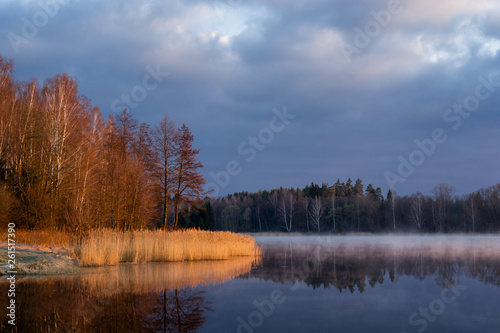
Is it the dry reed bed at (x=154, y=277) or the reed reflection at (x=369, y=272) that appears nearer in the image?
the dry reed bed at (x=154, y=277)

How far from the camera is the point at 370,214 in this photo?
8988 centimetres

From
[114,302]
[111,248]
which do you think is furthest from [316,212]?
[114,302]

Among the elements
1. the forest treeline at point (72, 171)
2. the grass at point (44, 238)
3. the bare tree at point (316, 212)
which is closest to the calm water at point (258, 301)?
the grass at point (44, 238)

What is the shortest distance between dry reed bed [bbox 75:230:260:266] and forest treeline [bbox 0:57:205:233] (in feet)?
11.1

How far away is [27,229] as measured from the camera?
2500cm

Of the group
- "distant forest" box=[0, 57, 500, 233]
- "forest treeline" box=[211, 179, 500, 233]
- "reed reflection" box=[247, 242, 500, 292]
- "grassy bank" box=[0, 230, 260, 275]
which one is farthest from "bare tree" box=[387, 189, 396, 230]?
"grassy bank" box=[0, 230, 260, 275]

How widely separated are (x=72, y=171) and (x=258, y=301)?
24396mm

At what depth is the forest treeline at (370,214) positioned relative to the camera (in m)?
81.8

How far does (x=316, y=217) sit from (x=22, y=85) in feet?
206

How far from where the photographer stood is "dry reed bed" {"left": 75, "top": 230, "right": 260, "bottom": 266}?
808 inches

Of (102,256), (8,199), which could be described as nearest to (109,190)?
(8,199)

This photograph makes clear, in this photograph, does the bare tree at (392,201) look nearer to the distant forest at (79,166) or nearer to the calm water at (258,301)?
the distant forest at (79,166)

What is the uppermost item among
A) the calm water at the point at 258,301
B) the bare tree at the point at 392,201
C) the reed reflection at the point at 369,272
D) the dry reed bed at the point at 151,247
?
the bare tree at the point at 392,201

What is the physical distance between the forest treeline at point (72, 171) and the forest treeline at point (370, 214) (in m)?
53.4
